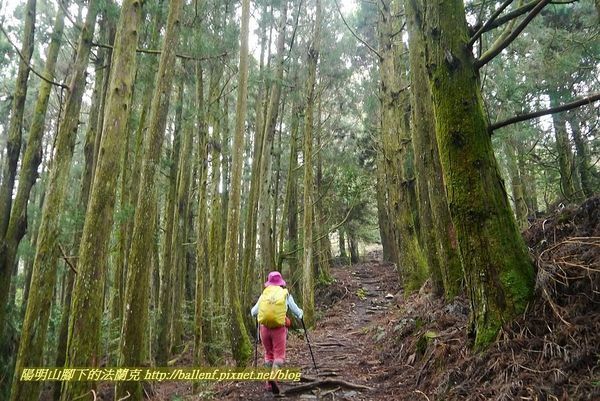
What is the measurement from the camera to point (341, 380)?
5645 millimetres

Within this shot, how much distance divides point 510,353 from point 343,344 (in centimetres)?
612

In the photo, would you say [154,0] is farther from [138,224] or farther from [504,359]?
[504,359]

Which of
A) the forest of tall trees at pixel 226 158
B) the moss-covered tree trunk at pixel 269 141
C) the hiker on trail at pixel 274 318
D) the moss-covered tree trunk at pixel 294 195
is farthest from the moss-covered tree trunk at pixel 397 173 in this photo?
the hiker on trail at pixel 274 318

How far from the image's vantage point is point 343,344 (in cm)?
909

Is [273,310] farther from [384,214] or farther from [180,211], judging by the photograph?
[384,214]

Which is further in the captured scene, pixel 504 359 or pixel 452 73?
pixel 452 73

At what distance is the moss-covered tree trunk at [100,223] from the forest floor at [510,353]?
2.24 meters

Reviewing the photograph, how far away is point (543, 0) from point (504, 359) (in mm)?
2832

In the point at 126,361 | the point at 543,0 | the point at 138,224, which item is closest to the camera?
the point at 543,0

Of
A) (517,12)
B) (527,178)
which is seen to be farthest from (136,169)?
(527,178)

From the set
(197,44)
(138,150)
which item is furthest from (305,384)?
(197,44)

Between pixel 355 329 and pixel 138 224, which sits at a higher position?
pixel 138 224

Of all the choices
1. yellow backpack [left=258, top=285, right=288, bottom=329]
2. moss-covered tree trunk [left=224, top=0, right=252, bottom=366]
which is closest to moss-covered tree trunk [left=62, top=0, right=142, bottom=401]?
yellow backpack [left=258, top=285, right=288, bottom=329]

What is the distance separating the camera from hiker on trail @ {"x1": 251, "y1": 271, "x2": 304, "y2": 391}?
573 centimetres
